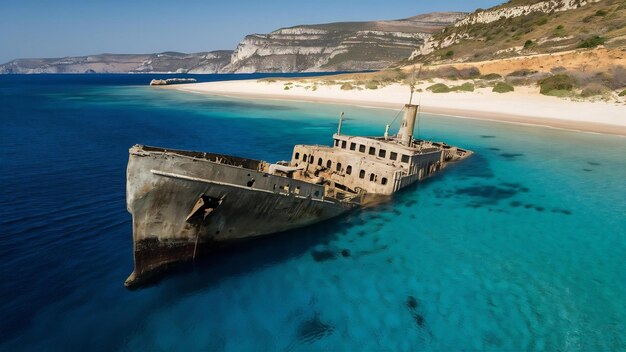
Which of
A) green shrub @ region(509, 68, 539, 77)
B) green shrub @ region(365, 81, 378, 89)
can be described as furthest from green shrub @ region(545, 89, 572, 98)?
green shrub @ region(365, 81, 378, 89)

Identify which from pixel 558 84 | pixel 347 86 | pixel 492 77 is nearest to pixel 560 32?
pixel 492 77

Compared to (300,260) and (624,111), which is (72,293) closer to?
(300,260)

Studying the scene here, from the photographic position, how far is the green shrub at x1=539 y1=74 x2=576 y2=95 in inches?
2702

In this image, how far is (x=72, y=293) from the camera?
1507 centimetres

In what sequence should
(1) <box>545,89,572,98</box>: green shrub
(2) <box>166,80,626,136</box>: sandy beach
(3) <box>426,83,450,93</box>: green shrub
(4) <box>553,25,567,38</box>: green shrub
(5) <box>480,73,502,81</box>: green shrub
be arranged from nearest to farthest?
(2) <box>166,80,626,136</box>: sandy beach → (1) <box>545,89,572,98</box>: green shrub → (5) <box>480,73,502,81</box>: green shrub → (3) <box>426,83,450,93</box>: green shrub → (4) <box>553,25,567,38</box>: green shrub

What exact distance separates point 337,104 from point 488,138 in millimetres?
43878

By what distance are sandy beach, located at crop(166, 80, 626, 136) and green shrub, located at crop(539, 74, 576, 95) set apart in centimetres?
164

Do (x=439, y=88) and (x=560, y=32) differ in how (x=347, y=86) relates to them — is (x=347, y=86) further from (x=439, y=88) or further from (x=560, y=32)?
(x=560, y=32)

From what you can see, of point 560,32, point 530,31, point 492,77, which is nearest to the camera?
point 492,77

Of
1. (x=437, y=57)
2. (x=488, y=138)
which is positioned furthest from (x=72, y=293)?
(x=437, y=57)

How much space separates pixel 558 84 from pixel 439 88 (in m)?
23.9

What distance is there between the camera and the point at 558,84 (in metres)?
69.1

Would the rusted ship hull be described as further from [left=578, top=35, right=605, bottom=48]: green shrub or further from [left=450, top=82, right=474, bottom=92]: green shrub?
[left=578, top=35, right=605, bottom=48]: green shrub

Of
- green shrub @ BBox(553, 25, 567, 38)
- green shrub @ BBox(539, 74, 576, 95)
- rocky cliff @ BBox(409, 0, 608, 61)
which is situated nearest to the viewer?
green shrub @ BBox(539, 74, 576, 95)
